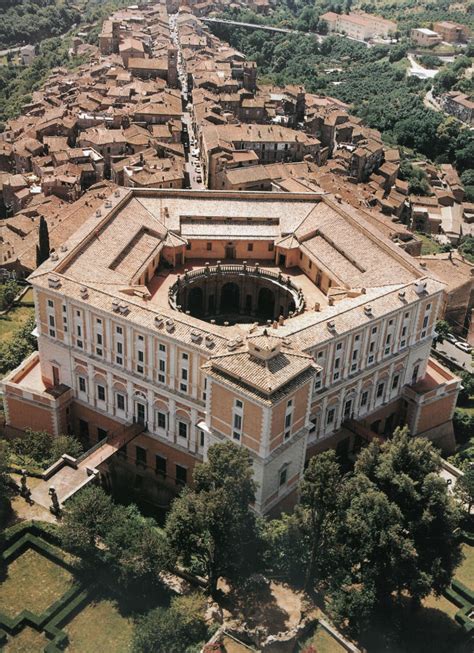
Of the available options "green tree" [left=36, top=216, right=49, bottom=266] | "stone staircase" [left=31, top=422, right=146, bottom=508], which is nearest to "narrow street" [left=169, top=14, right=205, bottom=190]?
"green tree" [left=36, top=216, right=49, bottom=266]

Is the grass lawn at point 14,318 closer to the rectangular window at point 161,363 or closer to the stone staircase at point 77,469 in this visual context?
the stone staircase at point 77,469

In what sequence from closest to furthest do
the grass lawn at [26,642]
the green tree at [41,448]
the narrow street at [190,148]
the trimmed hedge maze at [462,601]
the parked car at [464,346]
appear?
the grass lawn at [26,642], the trimmed hedge maze at [462,601], the green tree at [41,448], the parked car at [464,346], the narrow street at [190,148]

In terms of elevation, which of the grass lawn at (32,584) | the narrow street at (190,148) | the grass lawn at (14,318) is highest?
the grass lawn at (32,584)

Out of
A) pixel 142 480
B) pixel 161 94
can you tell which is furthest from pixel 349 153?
pixel 142 480

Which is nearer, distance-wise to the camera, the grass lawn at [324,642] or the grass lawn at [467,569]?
the grass lawn at [324,642]

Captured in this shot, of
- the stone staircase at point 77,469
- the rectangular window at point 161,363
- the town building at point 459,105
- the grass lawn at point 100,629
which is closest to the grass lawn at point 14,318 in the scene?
the stone staircase at point 77,469

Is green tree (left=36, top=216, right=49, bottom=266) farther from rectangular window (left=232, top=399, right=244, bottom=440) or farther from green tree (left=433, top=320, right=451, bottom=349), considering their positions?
green tree (left=433, top=320, right=451, bottom=349)

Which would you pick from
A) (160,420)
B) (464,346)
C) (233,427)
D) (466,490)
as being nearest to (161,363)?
(160,420)
